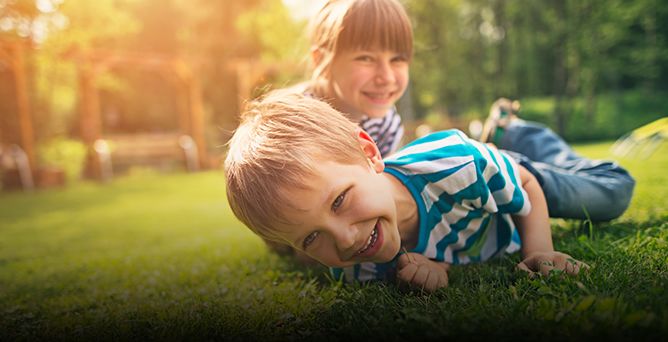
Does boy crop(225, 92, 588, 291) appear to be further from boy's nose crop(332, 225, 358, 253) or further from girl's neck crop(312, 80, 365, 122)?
girl's neck crop(312, 80, 365, 122)

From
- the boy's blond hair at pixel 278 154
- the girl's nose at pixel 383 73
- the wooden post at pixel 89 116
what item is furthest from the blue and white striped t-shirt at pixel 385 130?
the wooden post at pixel 89 116

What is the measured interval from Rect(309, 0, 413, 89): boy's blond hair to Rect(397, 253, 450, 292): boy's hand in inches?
57.2

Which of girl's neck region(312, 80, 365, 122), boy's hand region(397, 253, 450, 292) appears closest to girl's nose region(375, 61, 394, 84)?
girl's neck region(312, 80, 365, 122)

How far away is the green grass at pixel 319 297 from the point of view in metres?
1.33

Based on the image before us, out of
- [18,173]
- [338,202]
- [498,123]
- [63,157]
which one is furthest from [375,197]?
[63,157]

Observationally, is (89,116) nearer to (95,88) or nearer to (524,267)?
(95,88)

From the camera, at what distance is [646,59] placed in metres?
15.3

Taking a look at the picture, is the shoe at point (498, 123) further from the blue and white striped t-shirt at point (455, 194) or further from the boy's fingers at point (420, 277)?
the boy's fingers at point (420, 277)

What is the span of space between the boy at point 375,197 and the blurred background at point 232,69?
0.86 metres

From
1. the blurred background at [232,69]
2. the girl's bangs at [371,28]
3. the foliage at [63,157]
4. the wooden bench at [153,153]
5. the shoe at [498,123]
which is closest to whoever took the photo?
the girl's bangs at [371,28]

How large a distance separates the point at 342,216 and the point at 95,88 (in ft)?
47.1

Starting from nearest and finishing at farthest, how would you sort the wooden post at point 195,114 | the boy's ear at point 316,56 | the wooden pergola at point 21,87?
the boy's ear at point 316,56 < the wooden pergola at point 21,87 < the wooden post at point 195,114

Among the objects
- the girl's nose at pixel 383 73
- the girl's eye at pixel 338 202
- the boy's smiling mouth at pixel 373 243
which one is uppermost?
the girl's nose at pixel 383 73

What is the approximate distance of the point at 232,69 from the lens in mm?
18219
